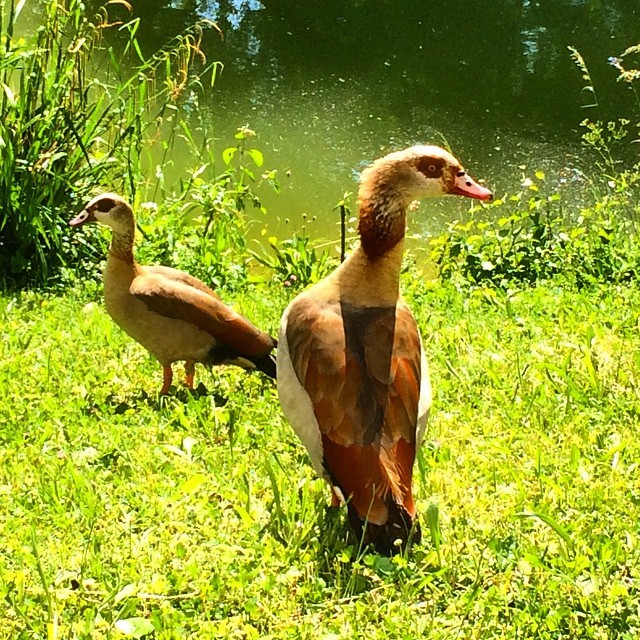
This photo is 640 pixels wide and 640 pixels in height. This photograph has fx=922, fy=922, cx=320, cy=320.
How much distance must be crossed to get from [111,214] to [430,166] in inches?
77.1

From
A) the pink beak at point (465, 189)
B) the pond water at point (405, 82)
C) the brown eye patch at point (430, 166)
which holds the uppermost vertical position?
the pond water at point (405, 82)

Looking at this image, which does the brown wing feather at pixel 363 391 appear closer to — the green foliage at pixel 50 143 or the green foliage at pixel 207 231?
the green foliage at pixel 207 231

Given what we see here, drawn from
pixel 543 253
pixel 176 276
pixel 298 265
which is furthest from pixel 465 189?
pixel 543 253

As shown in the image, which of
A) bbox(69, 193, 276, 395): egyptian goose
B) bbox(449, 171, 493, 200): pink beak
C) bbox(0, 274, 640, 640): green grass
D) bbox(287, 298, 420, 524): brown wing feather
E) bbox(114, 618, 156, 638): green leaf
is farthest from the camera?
bbox(69, 193, 276, 395): egyptian goose

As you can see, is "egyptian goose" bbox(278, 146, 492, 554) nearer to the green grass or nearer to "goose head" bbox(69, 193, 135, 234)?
the green grass

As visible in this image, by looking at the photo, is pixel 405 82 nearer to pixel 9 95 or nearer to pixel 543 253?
pixel 543 253

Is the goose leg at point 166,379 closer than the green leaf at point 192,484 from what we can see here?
No

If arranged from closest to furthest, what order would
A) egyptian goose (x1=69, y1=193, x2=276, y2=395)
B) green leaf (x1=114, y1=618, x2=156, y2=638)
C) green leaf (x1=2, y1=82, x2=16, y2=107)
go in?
green leaf (x1=114, y1=618, x2=156, y2=638), egyptian goose (x1=69, y1=193, x2=276, y2=395), green leaf (x1=2, y1=82, x2=16, y2=107)

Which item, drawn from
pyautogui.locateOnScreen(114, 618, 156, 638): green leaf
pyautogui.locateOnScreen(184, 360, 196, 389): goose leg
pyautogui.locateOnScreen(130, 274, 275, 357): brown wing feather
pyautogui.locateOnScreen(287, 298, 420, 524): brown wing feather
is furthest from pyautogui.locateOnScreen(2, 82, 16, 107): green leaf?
pyautogui.locateOnScreen(114, 618, 156, 638): green leaf

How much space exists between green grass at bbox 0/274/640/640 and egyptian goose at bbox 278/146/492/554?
0.19 m

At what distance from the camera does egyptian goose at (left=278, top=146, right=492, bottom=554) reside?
323 centimetres

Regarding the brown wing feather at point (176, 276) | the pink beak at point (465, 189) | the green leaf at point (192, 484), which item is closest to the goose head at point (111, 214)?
the brown wing feather at point (176, 276)

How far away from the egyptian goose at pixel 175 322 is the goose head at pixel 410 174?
4.03ft

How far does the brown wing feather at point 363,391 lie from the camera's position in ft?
10.6
